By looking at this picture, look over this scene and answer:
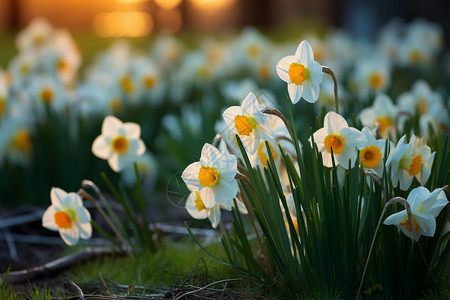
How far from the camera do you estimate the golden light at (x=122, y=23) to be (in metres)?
12.7

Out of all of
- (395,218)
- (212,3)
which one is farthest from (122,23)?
(395,218)

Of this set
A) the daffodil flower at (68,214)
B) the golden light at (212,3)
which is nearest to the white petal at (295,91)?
the daffodil flower at (68,214)

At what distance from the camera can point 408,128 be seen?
5.51 feet

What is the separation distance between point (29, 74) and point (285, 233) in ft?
7.56

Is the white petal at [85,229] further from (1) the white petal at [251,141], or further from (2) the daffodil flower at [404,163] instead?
(2) the daffodil flower at [404,163]

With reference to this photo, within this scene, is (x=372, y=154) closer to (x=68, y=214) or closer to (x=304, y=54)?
(x=304, y=54)

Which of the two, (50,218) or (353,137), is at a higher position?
(353,137)

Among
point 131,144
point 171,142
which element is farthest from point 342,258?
point 171,142

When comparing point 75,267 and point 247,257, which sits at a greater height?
point 247,257

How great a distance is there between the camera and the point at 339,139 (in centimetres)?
128

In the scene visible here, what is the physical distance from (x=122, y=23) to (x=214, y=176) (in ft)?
41.1

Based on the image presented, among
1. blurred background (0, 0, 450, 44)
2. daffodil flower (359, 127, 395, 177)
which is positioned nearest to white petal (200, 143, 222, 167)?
daffodil flower (359, 127, 395, 177)

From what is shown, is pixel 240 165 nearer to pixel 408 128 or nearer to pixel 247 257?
pixel 247 257

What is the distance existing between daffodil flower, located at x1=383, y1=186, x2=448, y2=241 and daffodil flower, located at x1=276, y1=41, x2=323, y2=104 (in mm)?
302
